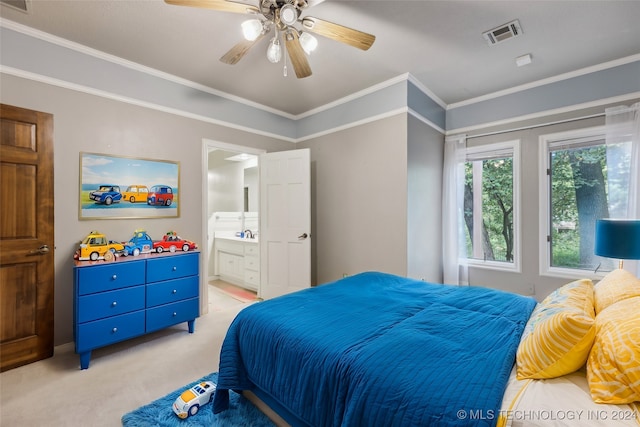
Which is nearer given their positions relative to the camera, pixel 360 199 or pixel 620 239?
pixel 620 239

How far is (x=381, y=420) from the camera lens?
38.8 inches

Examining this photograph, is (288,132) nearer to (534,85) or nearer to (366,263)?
(366,263)

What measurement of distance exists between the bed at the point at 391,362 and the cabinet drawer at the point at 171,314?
4.35ft

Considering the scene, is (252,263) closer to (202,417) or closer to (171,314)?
(171,314)

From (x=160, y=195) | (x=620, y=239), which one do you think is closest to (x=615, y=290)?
(x=620, y=239)

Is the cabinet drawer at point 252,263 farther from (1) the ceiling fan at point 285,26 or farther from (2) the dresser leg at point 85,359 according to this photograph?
(1) the ceiling fan at point 285,26

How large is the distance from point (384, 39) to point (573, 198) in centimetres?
273

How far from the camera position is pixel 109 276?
2.38 m

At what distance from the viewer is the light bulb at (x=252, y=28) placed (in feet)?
5.85

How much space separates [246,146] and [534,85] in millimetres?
3565

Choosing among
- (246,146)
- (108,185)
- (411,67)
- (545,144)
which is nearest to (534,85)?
(545,144)

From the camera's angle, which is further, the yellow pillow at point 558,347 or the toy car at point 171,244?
the toy car at point 171,244

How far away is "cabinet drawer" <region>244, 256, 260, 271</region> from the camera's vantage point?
14.4ft

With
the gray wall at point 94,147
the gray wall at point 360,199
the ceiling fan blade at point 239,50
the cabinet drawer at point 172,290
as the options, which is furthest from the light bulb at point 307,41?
the cabinet drawer at point 172,290
